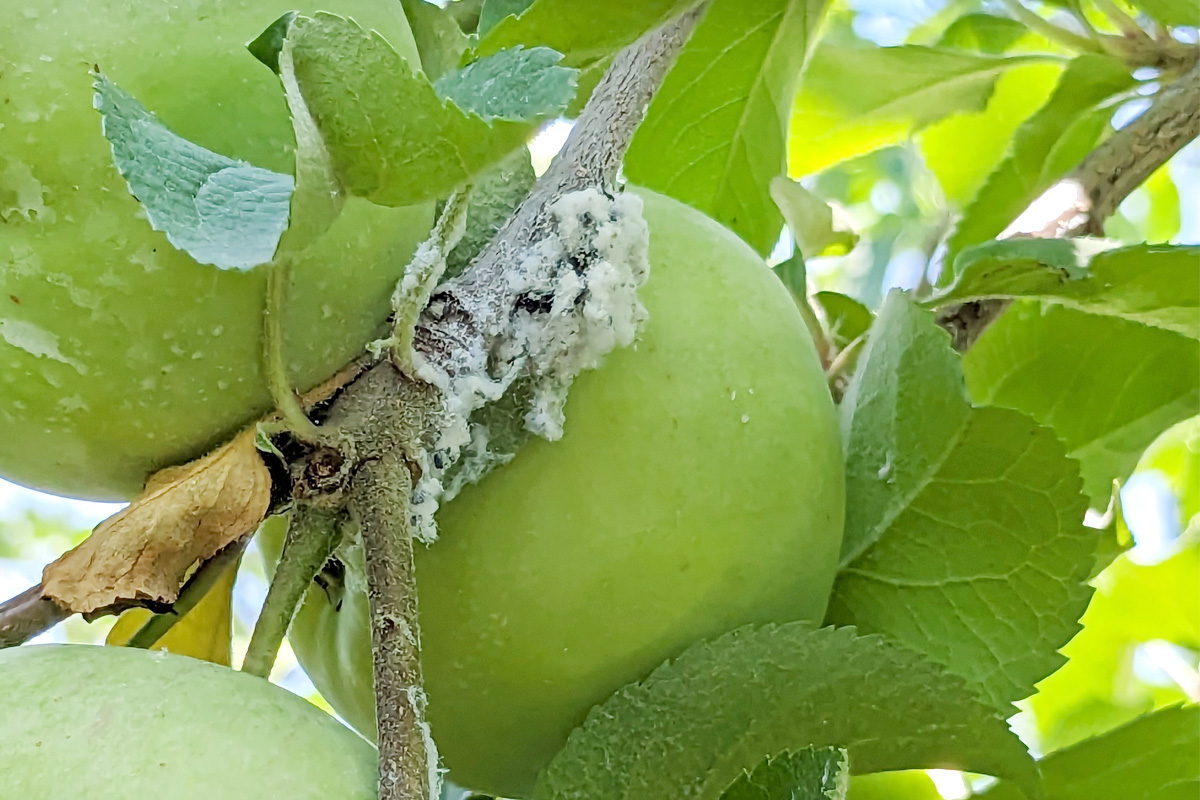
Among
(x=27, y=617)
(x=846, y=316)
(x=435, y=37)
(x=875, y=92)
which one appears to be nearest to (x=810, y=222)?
(x=846, y=316)

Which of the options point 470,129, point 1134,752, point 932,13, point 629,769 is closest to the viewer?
point 470,129

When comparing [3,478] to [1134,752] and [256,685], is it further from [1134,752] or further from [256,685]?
[1134,752]

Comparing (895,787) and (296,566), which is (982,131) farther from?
(296,566)

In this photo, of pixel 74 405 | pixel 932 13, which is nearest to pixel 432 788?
pixel 74 405

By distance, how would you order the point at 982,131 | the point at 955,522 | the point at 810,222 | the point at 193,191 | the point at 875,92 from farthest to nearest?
the point at 982,131, the point at 875,92, the point at 810,222, the point at 955,522, the point at 193,191

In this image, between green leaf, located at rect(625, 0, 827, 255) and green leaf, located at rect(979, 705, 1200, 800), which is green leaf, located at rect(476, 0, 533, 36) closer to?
green leaf, located at rect(625, 0, 827, 255)

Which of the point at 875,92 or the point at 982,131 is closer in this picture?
the point at 875,92

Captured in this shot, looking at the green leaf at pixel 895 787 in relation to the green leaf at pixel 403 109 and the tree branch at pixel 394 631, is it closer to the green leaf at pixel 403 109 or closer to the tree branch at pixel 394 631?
the tree branch at pixel 394 631
